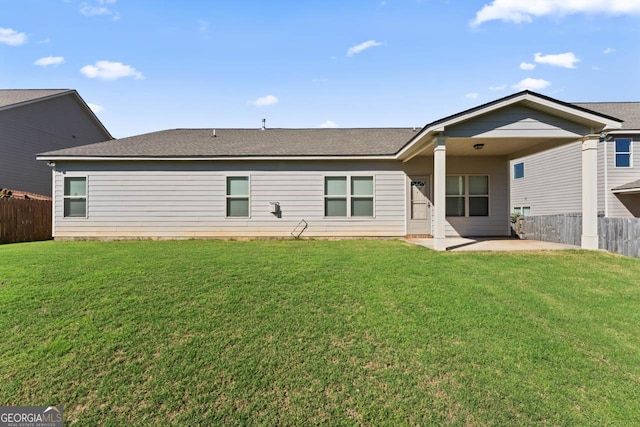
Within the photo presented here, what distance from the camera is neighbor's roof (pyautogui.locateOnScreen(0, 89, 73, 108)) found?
47.8 ft

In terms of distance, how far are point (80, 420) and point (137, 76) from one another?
11501mm

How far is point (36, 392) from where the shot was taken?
7.93 ft

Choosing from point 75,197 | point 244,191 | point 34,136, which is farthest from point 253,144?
point 34,136

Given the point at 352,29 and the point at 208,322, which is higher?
the point at 352,29

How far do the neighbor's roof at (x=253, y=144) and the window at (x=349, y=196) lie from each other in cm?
87

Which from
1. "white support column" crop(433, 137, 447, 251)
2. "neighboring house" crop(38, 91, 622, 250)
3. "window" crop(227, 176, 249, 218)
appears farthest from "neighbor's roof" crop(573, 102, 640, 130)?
"window" crop(227, 176, 249, 218)

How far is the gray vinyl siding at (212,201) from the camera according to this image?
10.0 metres

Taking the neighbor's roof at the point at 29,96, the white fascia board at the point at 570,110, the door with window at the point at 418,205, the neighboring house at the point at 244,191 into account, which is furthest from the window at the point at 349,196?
the neighbor's roof at the point at 29,96

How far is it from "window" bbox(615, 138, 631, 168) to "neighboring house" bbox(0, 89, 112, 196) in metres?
27.0

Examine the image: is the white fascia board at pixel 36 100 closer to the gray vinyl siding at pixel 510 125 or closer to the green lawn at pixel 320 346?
the green lawn at pixel 320 346

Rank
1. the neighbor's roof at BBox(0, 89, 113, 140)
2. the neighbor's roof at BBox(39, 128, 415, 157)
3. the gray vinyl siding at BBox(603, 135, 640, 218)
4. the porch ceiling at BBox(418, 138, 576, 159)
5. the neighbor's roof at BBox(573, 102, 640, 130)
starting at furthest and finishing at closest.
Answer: the neighbor's roof at BBox(0, 89, 113, 140) → the neighbor's roof at BBox(573, 102, 640, 130) → the gray vinyl siding at BBox(603, 135, 640, 218) → the neighbor's roof at BBox(39, 128, 415, 157) → the porch ceiling at BBox(418, 138, 576, 159)

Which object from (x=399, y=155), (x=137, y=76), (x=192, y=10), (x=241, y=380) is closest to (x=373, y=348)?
(x=241, y=380)

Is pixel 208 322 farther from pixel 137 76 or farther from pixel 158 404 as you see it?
pixel 137 76

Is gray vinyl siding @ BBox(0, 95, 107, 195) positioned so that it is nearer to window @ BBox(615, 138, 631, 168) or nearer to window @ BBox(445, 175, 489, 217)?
window @ BBox(445, 175, 489, 217)
